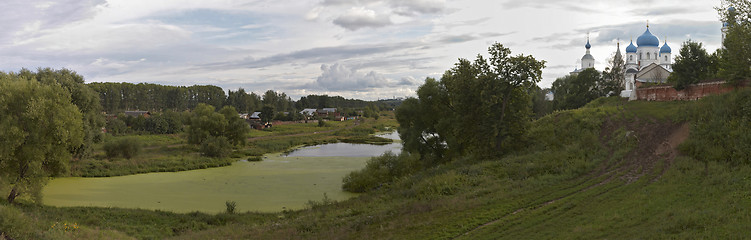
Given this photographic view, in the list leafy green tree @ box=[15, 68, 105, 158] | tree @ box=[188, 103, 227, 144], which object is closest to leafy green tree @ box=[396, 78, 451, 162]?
leafy green tree @ box=[15, 68, 105, 158]

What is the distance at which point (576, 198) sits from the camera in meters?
11.9

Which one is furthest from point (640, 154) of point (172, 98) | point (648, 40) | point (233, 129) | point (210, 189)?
point (172, 98)

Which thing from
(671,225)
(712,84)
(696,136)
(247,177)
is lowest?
(247,177)

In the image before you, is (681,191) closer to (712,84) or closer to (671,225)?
(671,225)

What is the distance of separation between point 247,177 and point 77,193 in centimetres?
1007

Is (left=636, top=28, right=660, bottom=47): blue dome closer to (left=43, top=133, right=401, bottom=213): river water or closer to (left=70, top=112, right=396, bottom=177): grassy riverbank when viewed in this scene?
(left=70, top=112, right=396, bottom=177): grassy riverbank

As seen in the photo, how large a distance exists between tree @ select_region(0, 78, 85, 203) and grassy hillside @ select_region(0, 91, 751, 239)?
2550 millimetres

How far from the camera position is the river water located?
22.1 meters

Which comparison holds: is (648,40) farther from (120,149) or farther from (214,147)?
(120,149)

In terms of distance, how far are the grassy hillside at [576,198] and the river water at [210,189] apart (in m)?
2.92

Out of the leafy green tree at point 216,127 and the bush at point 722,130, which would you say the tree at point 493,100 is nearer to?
the bush at point 722,130

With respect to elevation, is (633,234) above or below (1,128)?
below

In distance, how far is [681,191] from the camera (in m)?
10.8

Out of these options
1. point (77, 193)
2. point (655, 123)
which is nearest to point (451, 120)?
point (655, 123)
